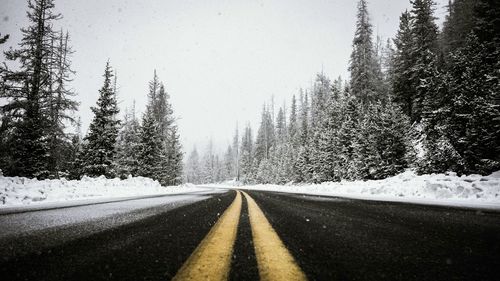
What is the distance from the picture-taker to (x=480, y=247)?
178 cm

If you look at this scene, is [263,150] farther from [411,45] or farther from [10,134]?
[10,134]

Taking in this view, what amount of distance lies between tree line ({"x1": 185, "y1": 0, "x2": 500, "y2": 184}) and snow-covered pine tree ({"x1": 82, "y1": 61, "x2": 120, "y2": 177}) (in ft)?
71.3

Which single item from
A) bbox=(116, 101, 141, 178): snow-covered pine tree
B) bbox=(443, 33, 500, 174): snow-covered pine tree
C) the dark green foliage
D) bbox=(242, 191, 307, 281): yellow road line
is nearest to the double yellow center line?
bbox=(242, 191, 307, 281): yellow road line

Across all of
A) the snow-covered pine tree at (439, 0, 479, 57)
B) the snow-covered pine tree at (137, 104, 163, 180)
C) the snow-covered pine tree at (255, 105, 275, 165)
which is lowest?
the snow-covered pine tree at (137, 104, 163, 180)

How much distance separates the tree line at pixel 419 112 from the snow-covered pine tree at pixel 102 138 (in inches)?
856

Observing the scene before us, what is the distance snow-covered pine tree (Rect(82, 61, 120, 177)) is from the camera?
2400 cm

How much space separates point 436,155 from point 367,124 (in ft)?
29.7

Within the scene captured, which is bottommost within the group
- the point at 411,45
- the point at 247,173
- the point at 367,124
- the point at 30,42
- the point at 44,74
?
the point at 247,173

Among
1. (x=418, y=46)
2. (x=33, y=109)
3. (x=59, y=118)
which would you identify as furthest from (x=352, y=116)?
(x=33, y=109)

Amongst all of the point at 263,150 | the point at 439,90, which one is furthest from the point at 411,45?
the point at 263,150

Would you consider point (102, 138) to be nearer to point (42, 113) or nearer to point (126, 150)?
point (42, 113)

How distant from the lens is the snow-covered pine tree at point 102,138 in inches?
945

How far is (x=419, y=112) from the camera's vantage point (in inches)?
1176

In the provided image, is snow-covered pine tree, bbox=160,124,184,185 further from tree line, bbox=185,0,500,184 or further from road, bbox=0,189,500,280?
road, bbox=0,189,500,280
